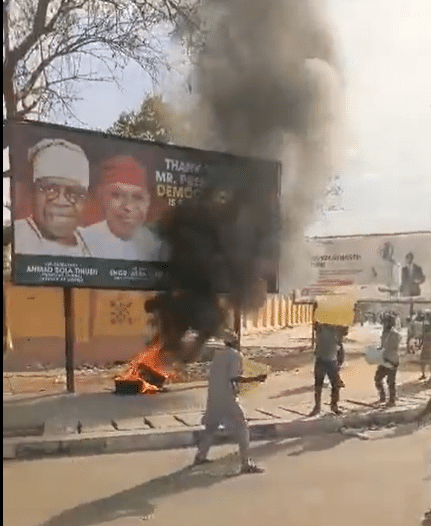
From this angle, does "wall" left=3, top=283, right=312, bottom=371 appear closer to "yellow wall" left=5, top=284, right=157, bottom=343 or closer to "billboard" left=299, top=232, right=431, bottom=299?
"yellow wall" left=5, top=284, right=157, bottom=343

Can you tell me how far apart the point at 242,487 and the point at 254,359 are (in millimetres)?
315

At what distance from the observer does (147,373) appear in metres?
1.69

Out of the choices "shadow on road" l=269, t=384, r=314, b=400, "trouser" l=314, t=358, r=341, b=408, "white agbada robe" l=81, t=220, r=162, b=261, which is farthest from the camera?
"trouser" l=314, t=358, r=341, b=408

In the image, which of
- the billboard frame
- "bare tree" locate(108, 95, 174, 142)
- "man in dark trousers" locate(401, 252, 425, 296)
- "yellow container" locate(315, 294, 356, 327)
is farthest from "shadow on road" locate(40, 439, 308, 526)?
"bare tree" locate(108, 95, 174, 142)

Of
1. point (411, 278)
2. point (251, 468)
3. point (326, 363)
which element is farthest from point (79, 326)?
point (411, 278)

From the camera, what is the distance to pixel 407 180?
2.17 meters

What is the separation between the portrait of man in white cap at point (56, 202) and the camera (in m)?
1.55

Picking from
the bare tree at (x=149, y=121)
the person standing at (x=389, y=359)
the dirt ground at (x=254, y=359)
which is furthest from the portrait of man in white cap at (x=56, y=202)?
the person standing at (x=389, y=359)

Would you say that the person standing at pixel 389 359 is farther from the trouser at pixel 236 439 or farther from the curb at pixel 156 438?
the trouser at pixel 236 439

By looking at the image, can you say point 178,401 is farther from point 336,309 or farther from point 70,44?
point 70,44

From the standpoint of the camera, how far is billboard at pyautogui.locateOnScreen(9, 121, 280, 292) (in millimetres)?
1545

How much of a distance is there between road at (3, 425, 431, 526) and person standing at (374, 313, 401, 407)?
0.11 metres

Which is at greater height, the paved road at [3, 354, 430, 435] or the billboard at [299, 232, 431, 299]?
the billboard at [299, 232, 431, 299]

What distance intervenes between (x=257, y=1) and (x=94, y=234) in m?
0.71
